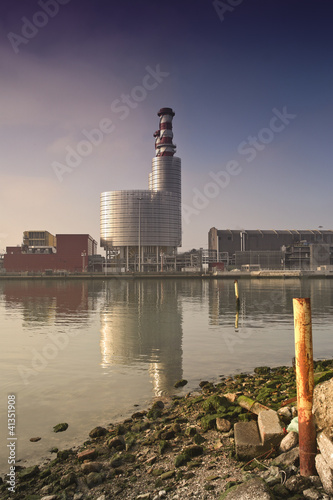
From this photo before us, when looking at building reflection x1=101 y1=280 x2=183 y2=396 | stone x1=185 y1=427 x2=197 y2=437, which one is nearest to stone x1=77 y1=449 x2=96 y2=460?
stone x1=185 y1=427 x2=197 y2=437

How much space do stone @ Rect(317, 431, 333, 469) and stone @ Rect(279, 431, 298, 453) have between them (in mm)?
489

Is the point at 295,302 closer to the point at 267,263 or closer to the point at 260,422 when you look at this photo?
the point at 260,422

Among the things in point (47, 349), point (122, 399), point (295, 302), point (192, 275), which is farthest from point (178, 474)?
point (192, 275)

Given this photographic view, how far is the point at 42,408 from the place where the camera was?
10.7 m

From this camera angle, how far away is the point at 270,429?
21.3ft

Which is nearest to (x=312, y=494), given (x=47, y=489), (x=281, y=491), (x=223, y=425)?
(x=281, y=491)

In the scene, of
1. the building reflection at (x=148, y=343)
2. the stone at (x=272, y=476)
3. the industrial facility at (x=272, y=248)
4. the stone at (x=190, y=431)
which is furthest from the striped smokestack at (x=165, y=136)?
the stone at (x=272, y=476)

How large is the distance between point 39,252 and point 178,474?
144616 mm

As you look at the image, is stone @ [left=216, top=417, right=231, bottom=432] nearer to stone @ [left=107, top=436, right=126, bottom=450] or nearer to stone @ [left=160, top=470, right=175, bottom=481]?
stone @ [left=160, top=470, right=175, bottom=481]

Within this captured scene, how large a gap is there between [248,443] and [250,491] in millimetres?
1364

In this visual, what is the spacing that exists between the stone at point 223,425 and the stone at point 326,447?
7.18 feet

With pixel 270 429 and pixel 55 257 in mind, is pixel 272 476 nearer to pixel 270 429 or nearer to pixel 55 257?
pixel 270 429

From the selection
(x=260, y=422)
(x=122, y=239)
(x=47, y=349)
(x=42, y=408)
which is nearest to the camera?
(x=260, y=422)

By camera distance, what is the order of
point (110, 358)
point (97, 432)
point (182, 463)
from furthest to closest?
point (110, 358) → point (97, 432) → point (182, 463)
